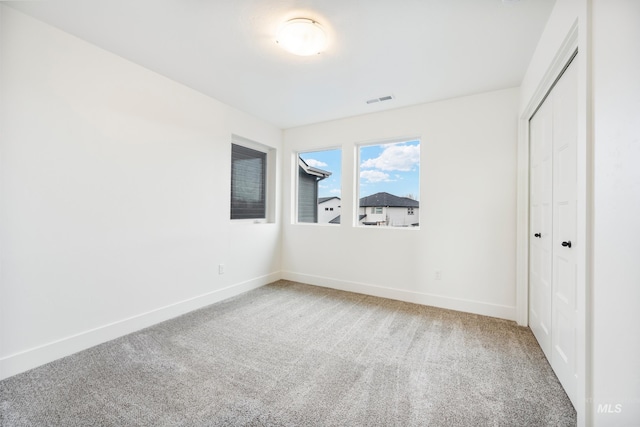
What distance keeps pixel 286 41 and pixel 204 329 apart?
104 inches

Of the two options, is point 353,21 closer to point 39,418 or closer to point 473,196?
point 473,196

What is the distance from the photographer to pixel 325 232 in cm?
398

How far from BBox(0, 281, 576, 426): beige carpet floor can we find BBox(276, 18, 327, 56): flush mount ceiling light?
2.42m

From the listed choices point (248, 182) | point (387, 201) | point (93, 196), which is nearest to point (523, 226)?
point (387, 201)

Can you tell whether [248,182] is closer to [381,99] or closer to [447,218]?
[381,99]

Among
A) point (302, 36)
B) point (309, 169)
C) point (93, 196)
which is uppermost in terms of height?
point (302, 36)

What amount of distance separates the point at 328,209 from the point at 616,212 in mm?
3295

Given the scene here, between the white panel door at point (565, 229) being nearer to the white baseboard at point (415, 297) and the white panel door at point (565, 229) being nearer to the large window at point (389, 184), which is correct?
the white baseboard at point (415, 297)

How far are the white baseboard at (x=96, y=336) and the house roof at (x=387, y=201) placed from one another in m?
2.26

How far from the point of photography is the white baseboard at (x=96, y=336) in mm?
1785

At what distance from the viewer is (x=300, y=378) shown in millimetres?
1786

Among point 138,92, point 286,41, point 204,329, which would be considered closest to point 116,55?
point 138,92

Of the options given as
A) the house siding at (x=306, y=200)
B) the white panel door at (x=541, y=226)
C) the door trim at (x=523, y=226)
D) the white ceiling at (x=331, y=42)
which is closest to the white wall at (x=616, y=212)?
the white ceiling at (x=331, y=42)

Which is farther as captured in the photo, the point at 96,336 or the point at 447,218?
the point at 447,218
